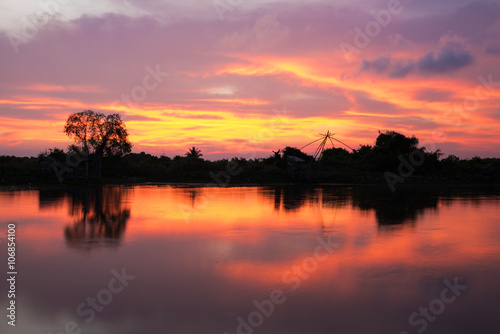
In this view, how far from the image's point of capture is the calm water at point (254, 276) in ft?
19.0

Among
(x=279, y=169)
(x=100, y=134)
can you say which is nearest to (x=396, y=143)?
(x=279, y=169)

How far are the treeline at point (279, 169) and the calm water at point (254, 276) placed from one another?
27870 mm

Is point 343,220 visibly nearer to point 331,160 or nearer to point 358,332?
point 358,332

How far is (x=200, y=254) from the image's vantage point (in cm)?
982

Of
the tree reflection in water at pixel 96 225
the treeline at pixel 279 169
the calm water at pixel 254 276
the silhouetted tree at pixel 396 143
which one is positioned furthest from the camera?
the silhouetted tree at pixel 396 143

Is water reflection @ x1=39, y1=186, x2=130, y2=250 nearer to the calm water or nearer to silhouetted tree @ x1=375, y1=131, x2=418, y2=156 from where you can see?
the calm water

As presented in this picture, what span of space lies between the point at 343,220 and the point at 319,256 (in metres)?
6.41

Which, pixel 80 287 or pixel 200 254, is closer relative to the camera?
pixel 80 287

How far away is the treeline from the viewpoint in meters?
40.7

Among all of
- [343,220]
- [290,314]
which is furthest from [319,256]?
[343,220]

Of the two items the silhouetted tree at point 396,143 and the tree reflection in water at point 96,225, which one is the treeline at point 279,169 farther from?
the tree reflection in water at point 96,225

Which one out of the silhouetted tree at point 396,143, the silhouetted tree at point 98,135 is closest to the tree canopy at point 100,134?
the silhouetted tree at point 98,135

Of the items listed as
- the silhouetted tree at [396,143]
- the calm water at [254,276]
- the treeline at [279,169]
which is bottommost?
the calm water at [254,276]

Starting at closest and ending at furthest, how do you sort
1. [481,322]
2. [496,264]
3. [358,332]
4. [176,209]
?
1. [358,332]
2. [481,322]
3. [496,264]
4. [176,209]
